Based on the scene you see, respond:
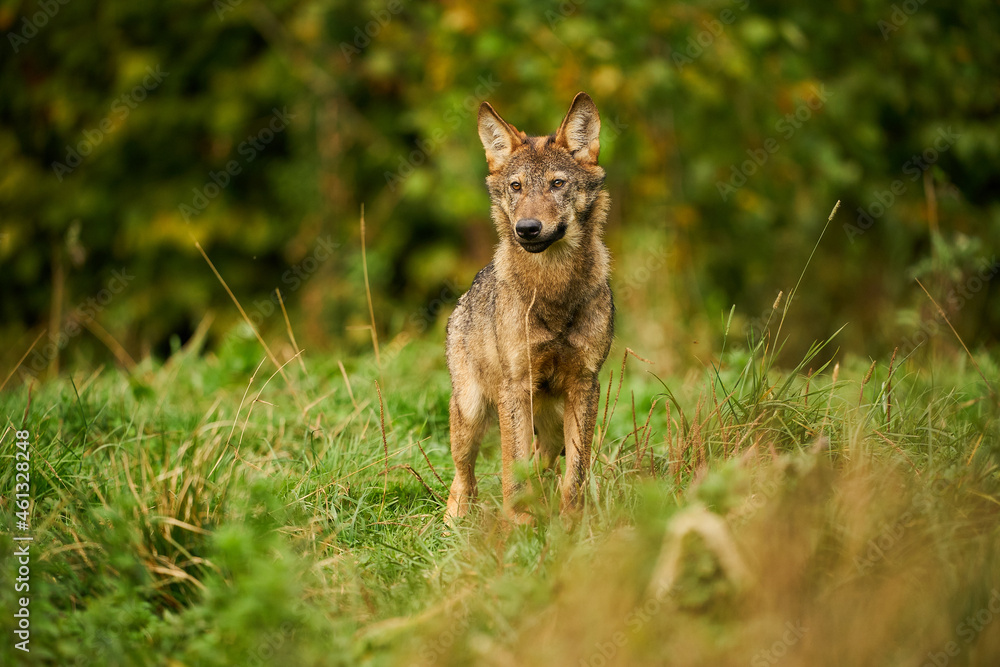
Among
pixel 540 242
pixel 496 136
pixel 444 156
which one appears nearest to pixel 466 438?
pixel 540 242

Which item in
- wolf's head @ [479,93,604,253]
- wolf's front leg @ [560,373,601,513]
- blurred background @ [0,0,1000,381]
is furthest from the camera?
blurred background @ [0,0,1000,381]

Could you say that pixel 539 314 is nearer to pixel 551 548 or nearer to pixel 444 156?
pixel 551 548

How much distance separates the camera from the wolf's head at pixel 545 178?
4172 mm

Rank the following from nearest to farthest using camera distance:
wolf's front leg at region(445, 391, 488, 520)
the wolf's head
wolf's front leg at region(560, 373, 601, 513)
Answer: wolf's front leg at region(560, 373, 601, 513) → the wolf's head → wolf's front leg at region(445, 391, 488, 520)

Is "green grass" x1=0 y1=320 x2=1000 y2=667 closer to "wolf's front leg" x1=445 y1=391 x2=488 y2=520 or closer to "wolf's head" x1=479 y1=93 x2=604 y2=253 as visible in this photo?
"wolf's front leg" x1=445 y1=391 x2=488 y2=520

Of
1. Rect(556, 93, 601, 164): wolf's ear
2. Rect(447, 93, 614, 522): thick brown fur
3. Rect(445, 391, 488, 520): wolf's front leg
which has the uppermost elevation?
Rect(556, 93, 601, 164): wolf's ear

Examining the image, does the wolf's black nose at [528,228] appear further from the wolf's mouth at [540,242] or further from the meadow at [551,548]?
the meadow at [551,548]

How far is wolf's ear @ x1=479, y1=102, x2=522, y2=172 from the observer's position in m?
4.65

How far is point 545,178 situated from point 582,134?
1.37 feet

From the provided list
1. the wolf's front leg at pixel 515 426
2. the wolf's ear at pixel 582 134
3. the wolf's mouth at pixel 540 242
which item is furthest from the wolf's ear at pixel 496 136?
the wolf's front leg at pixel 515 426

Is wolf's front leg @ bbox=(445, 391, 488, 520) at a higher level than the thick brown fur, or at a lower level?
lower

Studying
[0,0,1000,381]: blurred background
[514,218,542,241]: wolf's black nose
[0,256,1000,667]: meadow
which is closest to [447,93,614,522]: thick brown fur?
[514,218,542,241]: wolf's black nose

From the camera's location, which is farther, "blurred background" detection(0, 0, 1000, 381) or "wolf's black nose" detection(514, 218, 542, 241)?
"blurred background" detection(0, 0, 1000, 381)

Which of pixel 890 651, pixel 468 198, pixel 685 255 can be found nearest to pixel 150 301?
pixel 468 198
